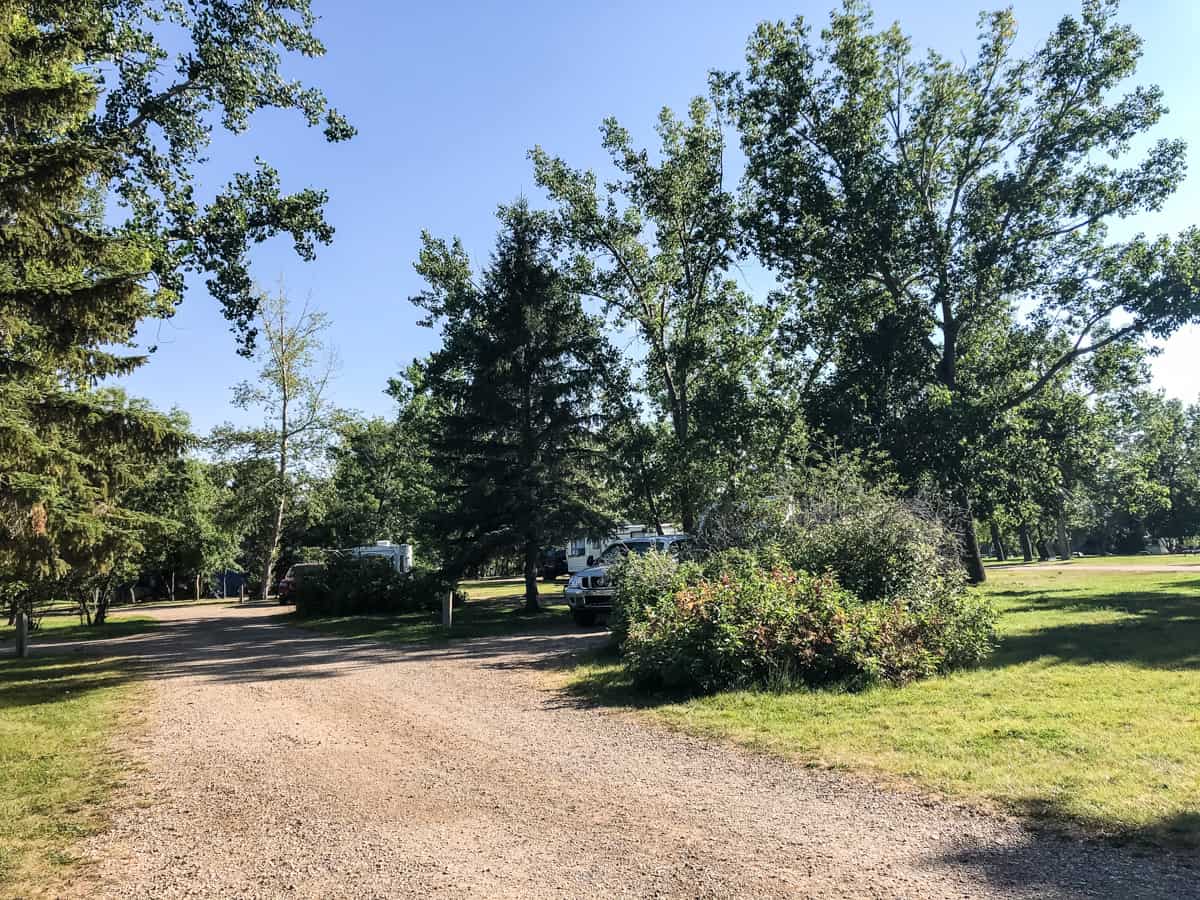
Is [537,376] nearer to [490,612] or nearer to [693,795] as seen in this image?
[490,612]

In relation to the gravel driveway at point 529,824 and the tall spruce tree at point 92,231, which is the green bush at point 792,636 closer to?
the gravel driveway at point 529,824

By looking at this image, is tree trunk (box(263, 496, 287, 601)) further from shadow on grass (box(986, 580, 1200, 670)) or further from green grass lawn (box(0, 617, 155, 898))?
shadow on grass (box(986, 580, 1200, 670))

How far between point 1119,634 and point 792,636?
633cm

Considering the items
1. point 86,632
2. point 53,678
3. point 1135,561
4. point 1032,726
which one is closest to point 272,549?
point 86,632

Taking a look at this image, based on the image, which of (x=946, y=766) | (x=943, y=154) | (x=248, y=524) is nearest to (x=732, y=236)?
(x=943, y=154)

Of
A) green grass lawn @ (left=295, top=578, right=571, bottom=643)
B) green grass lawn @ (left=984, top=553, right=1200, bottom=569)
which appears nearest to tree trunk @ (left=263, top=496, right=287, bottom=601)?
green grass lawn @ (left=295, top=578, right=571, bottom=643)

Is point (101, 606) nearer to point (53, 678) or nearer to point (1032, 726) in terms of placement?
point (53, 678)

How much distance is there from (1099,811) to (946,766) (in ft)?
3.67

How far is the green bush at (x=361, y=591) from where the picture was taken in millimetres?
25516

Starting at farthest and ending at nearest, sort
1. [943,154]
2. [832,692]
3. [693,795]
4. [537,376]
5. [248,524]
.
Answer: [248,524] < [943,154] < [537,376] < [832,692] < [693,795]

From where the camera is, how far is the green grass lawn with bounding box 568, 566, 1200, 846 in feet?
15.9

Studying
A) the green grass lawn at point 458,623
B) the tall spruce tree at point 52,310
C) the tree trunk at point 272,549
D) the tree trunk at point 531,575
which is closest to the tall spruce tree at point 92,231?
the tall spruce tree at point 52,310

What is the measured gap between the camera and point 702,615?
9047 millimetres

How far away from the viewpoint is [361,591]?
25672mm
